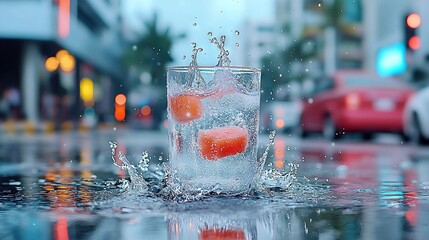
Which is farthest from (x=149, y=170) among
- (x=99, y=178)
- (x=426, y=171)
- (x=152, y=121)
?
(x=152, y=121)

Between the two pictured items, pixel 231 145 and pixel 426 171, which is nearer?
pixel 231 145

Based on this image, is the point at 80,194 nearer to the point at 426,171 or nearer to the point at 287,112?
the point at 426,171

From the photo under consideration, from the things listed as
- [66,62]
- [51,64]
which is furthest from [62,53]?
[66,62]

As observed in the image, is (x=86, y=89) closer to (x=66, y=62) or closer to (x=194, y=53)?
(x=66, y=62)

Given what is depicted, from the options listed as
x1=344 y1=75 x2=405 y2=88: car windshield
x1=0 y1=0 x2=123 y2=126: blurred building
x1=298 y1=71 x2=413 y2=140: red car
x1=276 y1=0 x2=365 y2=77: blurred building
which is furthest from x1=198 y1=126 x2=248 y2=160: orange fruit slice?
x1=276 y1=0 x2=365 y2=77: blurred building

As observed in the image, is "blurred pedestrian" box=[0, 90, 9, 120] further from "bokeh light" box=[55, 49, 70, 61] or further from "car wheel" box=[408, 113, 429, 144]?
"car wheel" box=[408, 113, 429, 144]
